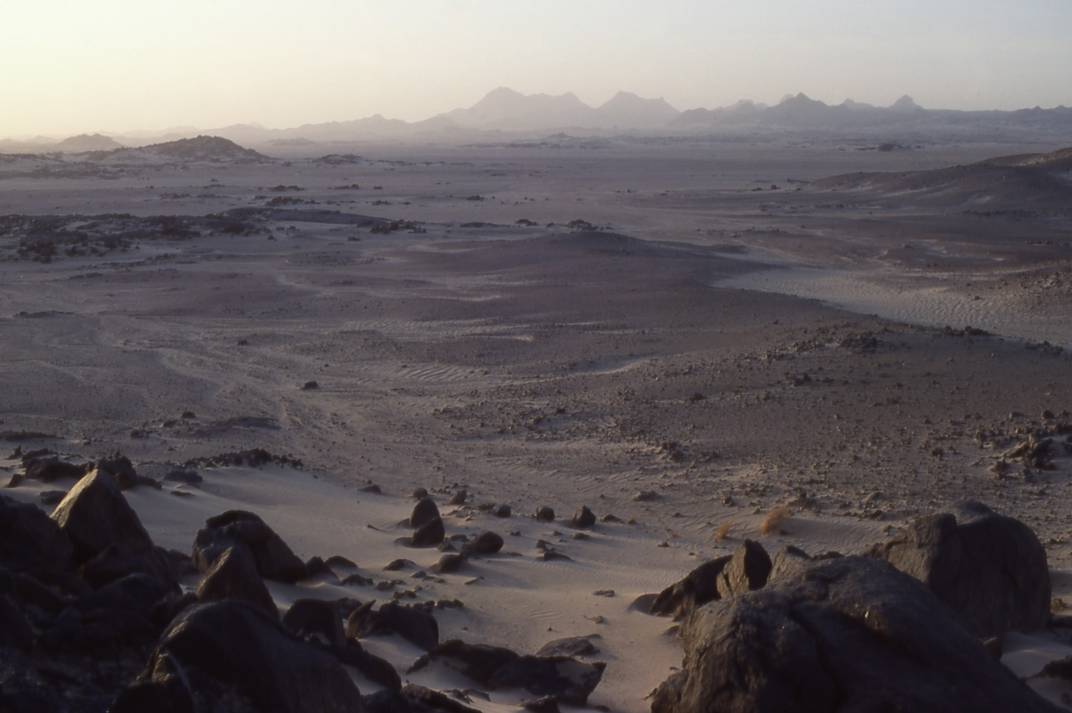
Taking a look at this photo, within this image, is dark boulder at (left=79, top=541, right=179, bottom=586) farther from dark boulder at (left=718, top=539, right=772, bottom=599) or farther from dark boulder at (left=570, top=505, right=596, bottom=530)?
dark boulder at (left=570, top=505, right=596, bottom=530)

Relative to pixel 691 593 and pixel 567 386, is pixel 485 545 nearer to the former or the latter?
pixel 691 593

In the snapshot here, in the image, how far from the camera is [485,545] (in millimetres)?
9000

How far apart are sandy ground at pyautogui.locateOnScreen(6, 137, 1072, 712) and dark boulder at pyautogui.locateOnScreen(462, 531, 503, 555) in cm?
17

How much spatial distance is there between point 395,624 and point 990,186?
44220 millimetres

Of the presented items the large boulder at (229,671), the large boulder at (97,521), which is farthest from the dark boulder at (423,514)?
the large boulder at (229,671)

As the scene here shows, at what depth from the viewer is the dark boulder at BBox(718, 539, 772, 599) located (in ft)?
20.5

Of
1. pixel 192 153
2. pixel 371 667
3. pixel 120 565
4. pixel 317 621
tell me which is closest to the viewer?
pixel 371 667

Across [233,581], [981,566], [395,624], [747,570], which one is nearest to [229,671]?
[233,581]

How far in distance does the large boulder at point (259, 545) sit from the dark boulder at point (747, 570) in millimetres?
2891

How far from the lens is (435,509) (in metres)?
9.79

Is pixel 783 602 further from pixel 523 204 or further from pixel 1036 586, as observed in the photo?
pixel 523 204

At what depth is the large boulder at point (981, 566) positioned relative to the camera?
20.5 ft

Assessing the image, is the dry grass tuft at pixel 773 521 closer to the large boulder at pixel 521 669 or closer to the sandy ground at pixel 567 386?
the sandy ground at pixel 567 386

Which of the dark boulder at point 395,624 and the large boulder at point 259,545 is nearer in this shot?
the dark boulder at point 395,624
